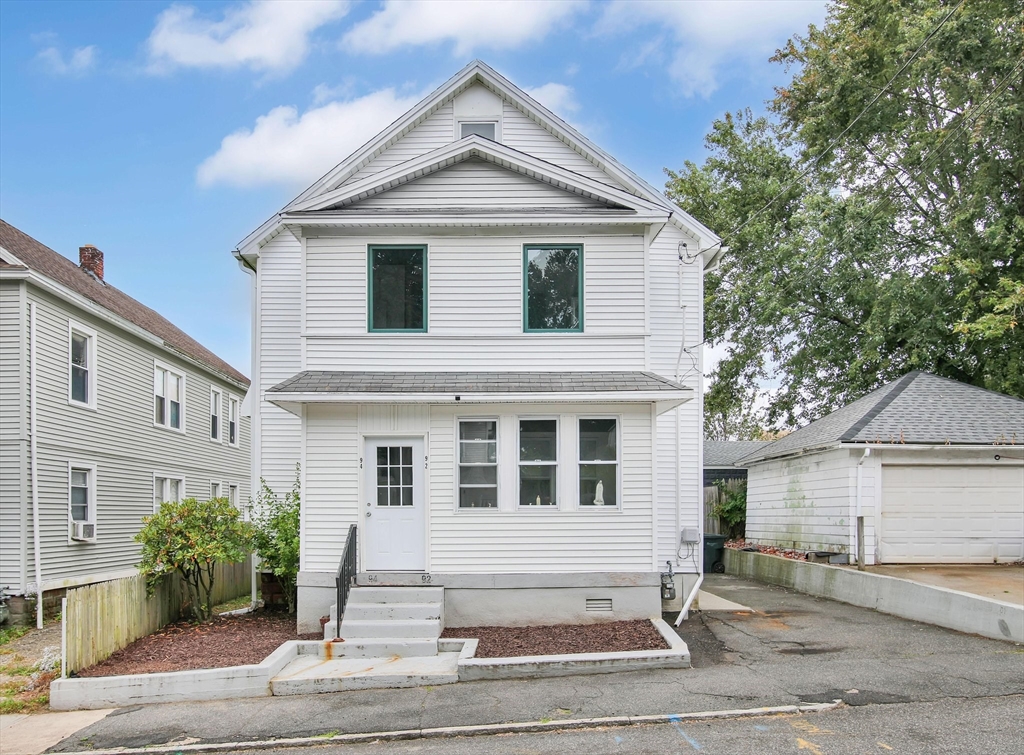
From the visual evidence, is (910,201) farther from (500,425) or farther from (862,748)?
(862,748)

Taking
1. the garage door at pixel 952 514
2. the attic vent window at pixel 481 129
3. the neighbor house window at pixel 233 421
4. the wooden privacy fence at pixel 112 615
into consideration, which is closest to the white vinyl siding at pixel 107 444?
the neighbor house window at pixel 233 421

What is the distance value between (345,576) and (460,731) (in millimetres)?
4138

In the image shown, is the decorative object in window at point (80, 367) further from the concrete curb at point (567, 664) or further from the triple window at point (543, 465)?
the concrete curb at point (567, 664)

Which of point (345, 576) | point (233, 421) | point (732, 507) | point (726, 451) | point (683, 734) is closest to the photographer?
point (683, 734)

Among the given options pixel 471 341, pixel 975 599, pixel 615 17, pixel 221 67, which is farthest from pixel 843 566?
pixel 221 67

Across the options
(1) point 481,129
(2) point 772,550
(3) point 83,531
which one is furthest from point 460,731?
(2) point 772,550

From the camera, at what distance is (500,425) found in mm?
12477

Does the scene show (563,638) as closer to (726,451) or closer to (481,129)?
(481,129)

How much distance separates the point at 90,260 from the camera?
23047 mm

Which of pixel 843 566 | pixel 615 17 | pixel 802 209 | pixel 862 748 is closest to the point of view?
pixel 862 748

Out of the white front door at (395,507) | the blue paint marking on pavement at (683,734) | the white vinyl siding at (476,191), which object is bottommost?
the blue paint marking on pavement at (683,734)

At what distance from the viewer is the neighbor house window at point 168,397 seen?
21773 mm

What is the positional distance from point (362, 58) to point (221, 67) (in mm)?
3817

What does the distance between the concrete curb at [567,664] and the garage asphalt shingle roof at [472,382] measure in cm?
365
